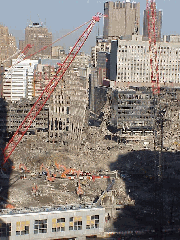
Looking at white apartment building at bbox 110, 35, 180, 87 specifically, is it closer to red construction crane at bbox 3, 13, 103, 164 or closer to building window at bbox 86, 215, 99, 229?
red construction crane at bbox 3, 13, 103, 164

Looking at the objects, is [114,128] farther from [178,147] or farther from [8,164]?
[8,164]

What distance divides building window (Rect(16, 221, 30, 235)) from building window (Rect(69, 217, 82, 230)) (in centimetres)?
281

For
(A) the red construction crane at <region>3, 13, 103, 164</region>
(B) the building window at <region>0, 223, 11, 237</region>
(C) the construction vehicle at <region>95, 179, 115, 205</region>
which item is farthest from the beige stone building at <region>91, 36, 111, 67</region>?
(B) the building window at <region>0, 223, 11, 237</region>

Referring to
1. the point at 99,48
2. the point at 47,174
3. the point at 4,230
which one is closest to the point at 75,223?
the point at 4,230

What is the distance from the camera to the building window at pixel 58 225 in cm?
3993

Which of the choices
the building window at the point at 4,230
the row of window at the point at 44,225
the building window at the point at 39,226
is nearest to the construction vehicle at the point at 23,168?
the row of window at the point at 44,225

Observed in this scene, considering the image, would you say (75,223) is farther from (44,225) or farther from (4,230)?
(4,230)

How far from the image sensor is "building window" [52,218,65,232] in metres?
39.9

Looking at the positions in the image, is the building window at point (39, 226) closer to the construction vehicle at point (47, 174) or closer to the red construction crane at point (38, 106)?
the construction vehicle at point (47, 174)

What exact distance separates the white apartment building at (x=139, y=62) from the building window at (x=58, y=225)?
335ft

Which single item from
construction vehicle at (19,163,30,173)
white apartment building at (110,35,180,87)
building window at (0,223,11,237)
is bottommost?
construction vehicle at (19,163,30,173)

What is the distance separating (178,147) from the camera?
97.9 metres

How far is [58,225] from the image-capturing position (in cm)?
4000

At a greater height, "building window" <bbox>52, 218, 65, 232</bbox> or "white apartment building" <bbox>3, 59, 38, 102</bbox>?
"white apartment building" <bbox>3, 59, 38, 102</bbox>
